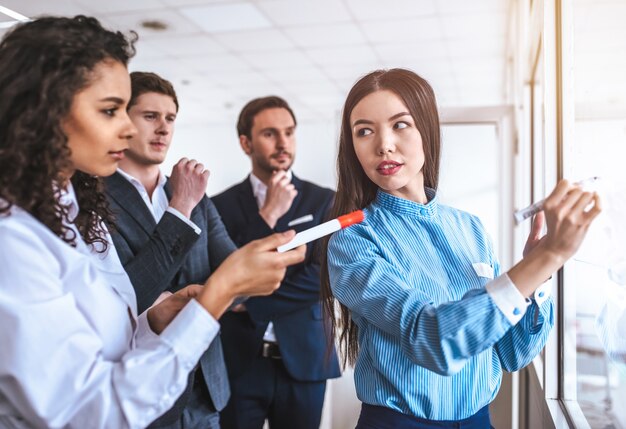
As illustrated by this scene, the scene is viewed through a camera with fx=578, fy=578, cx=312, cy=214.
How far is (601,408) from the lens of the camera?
1265 millimetres

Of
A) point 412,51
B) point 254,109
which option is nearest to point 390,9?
point 412,51

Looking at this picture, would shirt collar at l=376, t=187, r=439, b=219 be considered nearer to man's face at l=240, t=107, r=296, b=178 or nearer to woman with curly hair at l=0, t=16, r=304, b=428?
woman with curly hair at l=0, t=16, r=304, b=428

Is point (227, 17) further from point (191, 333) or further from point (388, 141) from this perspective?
point (191, 333)

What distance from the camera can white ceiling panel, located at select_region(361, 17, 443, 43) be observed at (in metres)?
4.51

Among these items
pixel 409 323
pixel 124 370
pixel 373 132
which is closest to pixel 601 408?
pixel 409 323

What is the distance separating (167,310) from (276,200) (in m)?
0.99

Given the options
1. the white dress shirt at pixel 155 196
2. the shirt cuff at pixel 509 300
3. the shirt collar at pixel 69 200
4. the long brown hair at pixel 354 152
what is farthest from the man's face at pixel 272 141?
the shirt cuff at pixel 509 300

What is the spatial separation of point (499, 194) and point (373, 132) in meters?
2.10

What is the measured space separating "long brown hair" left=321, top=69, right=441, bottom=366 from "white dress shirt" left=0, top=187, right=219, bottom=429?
1.65 feet

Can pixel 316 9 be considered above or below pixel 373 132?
above

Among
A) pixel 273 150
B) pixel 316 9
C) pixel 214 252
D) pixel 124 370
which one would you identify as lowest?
pixel 124 370

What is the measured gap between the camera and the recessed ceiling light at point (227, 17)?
13.9 ft

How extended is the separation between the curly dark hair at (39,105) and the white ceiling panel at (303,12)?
11.2 feet

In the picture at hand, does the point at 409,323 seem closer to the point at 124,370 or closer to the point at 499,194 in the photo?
the point at 124,370
